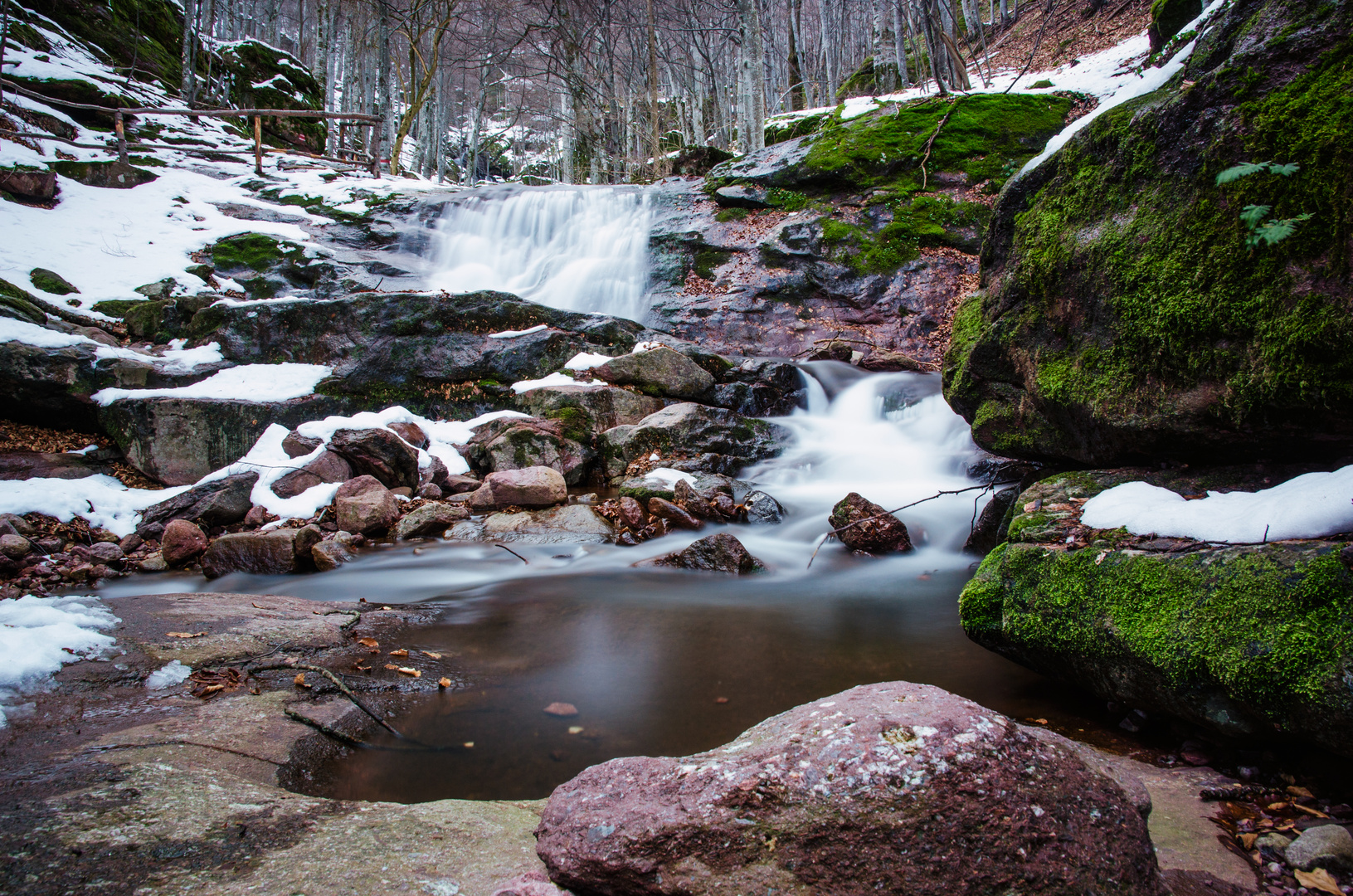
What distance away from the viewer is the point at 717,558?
17.6 feet

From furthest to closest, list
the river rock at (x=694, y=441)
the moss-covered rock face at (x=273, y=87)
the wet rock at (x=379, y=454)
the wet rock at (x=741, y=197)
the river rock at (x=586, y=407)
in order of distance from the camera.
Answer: the moss-covered rock face at (x=273, y=87), the wet rock at (x=741, y=197), the river rock at (x=586, y=407), the river rock at (x=694, y=441), the wet rock at (x=379, y=454)

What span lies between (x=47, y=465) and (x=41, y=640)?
21.0 ft

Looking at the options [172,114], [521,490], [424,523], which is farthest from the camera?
[172,114]

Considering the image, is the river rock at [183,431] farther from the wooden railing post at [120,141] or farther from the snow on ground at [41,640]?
the wooden railing post at [120,141]

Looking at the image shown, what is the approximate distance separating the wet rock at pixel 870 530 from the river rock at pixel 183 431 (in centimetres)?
748

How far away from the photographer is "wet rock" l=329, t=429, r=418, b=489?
7230mm

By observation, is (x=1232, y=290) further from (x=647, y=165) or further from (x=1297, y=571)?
(x=647, y=165)

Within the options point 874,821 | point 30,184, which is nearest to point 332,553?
point 874,821

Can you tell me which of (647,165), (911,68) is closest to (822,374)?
(647,165)

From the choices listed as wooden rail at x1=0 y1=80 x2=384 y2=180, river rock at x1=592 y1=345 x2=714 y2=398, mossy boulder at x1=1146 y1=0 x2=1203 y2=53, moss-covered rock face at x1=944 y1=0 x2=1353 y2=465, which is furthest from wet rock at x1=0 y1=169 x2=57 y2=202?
mossy boulder at x1=1146 y1=0 x2=1203 y2=53

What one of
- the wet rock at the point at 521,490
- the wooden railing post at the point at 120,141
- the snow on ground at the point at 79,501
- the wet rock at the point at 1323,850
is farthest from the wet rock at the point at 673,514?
the wooden railing post at the point at 120,141

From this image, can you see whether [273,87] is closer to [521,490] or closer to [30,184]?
[30,184]

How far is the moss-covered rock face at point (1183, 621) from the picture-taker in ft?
6.25

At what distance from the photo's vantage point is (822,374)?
9.48m
